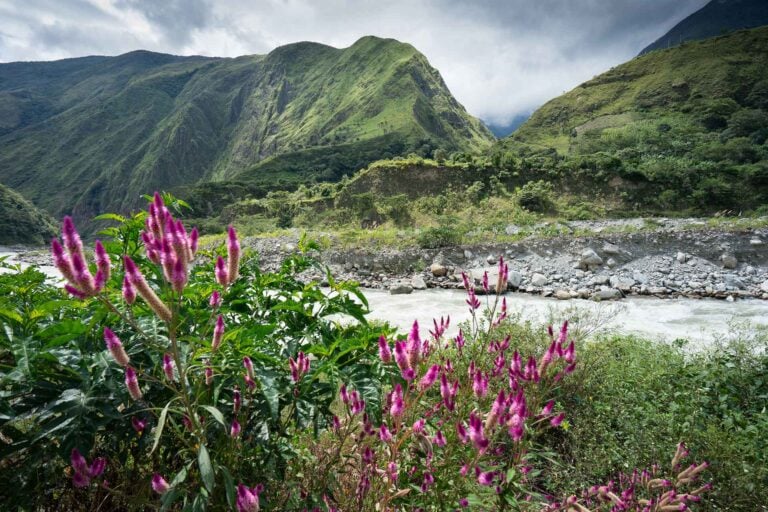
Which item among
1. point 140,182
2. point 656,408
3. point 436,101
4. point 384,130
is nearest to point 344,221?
point 656,408

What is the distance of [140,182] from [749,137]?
509 ft

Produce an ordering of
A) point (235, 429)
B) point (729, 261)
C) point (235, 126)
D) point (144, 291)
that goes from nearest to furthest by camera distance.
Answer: point (144, 291)
point (235, 429)
point (729, 261)
point (235, 126)

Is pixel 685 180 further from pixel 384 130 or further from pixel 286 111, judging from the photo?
pixel 286 111

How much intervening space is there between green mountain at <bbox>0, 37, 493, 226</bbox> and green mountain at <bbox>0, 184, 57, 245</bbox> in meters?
38.0

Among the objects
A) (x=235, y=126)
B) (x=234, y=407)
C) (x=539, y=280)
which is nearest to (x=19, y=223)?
(x=539, y=280)

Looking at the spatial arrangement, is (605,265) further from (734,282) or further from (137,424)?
(137,424)

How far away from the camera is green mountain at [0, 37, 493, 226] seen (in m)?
97.5

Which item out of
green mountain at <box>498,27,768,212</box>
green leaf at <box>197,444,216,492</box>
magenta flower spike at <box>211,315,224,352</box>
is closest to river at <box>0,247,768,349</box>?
magenta flower spike at <box>211,315,224,352</box>

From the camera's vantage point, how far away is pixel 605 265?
53.4 feet

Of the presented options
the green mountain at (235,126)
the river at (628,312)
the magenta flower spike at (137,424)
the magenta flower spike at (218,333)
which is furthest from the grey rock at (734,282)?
the green mountain at (235,126)

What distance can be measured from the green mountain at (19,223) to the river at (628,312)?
226 ft

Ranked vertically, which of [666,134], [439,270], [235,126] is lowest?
[439,270]

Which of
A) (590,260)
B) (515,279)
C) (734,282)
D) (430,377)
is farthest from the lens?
(590,260)

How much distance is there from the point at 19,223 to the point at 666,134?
107 metres
